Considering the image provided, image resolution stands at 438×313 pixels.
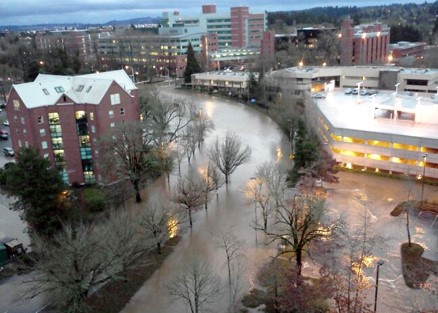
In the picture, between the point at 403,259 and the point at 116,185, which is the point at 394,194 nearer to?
the point at 403,259

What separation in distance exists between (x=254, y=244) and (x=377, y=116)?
67.3 feet

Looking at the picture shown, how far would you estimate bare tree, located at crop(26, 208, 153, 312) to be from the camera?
17.2m

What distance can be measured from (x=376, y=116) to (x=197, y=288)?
26.9 meters

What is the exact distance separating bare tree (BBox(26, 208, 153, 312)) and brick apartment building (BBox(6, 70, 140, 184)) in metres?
13.5

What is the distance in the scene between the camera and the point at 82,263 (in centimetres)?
1762

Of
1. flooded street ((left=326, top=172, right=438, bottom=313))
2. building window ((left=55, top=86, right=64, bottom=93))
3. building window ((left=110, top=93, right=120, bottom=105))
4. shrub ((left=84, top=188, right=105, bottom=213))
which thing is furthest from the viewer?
building window ((left=110, top=93, right=120, bottom=105))

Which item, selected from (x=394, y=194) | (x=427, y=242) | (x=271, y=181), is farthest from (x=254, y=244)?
(x=394, y=194)

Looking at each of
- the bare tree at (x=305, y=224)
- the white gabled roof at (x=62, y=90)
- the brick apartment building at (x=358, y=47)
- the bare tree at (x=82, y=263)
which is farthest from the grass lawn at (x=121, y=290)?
the brick apartment building at (x=358, y=47)

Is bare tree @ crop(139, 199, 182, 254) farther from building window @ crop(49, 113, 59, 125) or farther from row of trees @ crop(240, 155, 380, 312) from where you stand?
building window @ crop(49, 113, 59, 125)

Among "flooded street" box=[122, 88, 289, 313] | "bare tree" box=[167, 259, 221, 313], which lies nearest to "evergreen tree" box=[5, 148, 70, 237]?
"flooded street" box=[122, 88, 289, 313]

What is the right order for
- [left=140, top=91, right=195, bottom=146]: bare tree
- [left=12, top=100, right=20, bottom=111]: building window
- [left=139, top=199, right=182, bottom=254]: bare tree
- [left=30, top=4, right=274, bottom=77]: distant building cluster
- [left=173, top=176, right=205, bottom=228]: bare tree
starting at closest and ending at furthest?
[left=139, top=199, right=182, bottom=254]: bare tree, [left=173, top=176, right=205, bottom=228]: bare tree, [left=12, top=100, right=20, bottom=111]: building window, [left=140, top=91, right=195, bottom=146]: bare tree, [left=30, top=4, right=274, bottom=77]: distant building cluster

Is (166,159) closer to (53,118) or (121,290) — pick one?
(53,118)

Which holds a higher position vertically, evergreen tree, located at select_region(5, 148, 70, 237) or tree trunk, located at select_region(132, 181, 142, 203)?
evergreen tree, located at select_region(5, 148, 70, 237)

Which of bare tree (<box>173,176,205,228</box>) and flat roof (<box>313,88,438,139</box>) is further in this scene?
flat roof (<box>313,88,438,139</box>)
